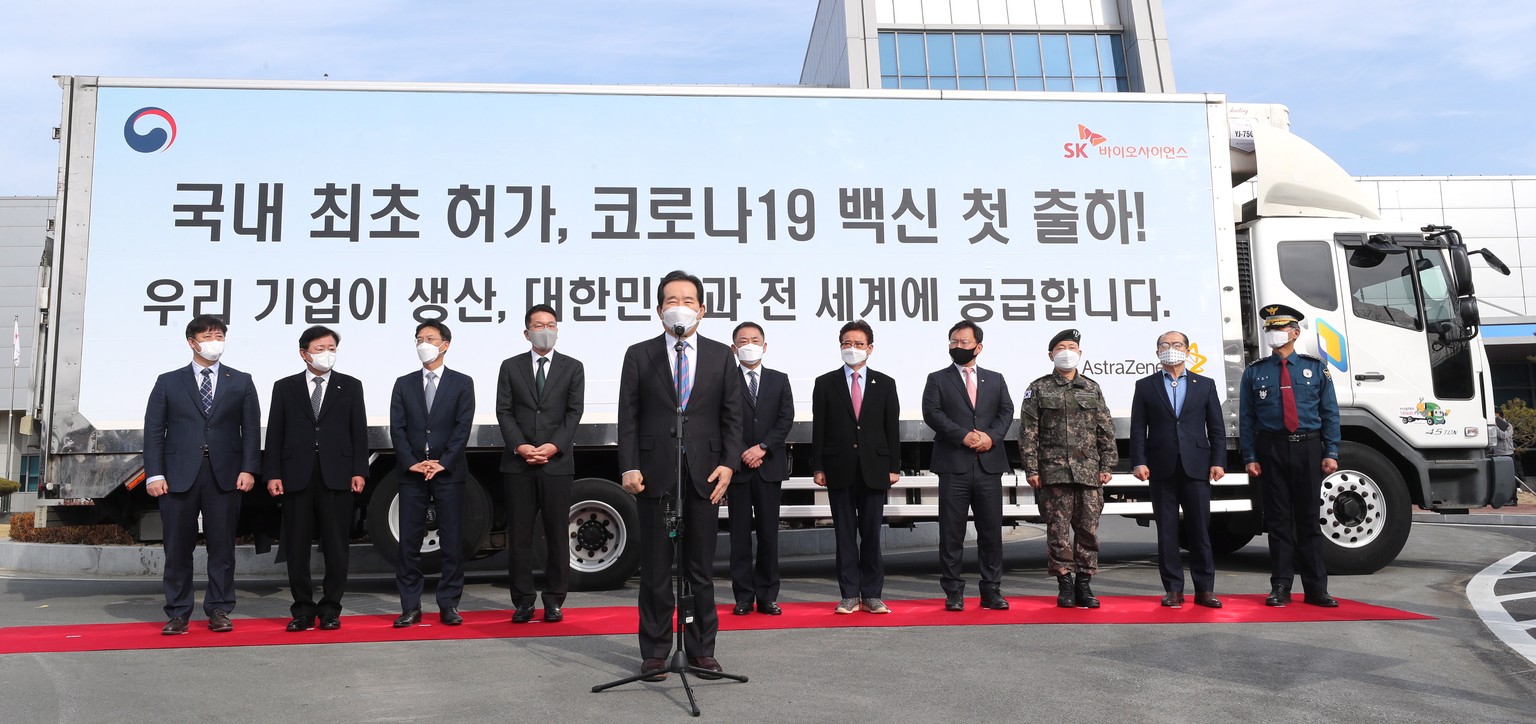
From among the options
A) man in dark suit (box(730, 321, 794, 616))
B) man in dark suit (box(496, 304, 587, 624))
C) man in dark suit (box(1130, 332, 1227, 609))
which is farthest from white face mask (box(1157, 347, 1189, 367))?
man in dark suit (box(496, 304, 587, 624))

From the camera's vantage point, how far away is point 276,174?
24.7ft

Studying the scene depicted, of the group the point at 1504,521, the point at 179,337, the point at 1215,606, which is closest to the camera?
the point at 1215,606

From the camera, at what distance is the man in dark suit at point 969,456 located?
6.83 metres

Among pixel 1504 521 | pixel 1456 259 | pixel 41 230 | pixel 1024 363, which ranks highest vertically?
pixel 41 230

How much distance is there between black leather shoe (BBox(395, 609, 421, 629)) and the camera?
6.37m

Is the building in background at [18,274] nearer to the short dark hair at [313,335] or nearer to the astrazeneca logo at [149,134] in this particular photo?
→ the astrazeneca logo at [149,134]

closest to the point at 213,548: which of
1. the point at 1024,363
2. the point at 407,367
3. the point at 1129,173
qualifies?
the point at 407,367

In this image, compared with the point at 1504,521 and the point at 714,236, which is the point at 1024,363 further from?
the point at 1504,521

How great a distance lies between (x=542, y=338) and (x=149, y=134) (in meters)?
3.38

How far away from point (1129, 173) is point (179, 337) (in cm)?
689

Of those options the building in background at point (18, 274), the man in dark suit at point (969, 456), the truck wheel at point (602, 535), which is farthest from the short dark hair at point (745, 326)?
the building in background at point (18, 274)

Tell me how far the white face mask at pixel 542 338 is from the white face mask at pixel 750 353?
1.21m

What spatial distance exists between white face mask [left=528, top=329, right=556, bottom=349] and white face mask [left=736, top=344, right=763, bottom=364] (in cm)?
121

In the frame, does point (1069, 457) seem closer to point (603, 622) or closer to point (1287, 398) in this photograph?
point (1287, 398)
